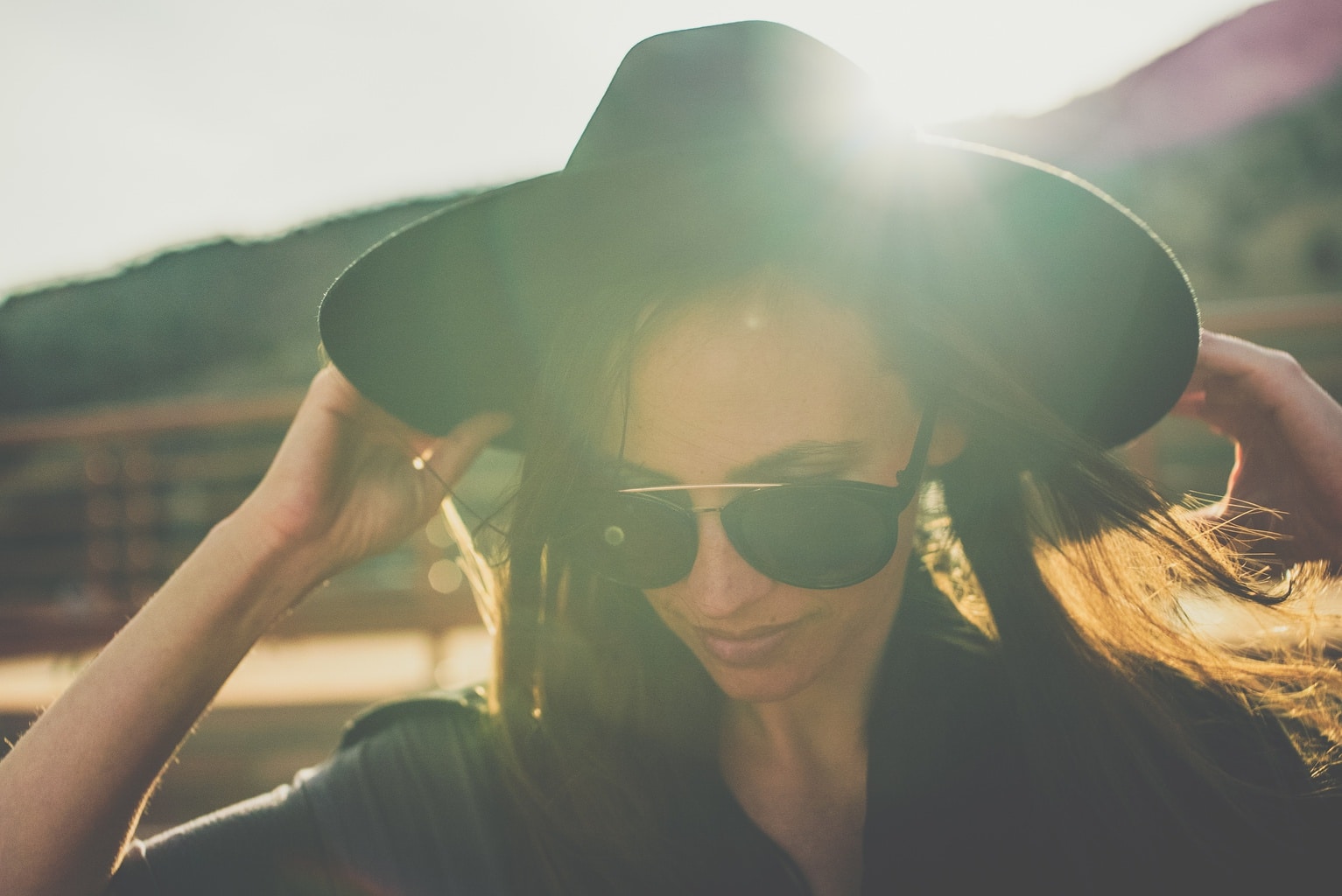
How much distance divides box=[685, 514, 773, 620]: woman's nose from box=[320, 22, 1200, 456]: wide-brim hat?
43 cm

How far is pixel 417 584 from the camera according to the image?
4520 mm

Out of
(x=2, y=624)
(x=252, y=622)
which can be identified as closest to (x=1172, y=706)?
(x=252, y=622)

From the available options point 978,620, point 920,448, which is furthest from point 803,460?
point 978,620

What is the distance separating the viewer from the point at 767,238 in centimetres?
Answer: 123

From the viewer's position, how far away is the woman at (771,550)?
3.77ft

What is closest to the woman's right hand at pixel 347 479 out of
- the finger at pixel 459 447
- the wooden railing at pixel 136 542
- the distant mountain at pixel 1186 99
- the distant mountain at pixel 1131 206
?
the finger at pixel 459 447

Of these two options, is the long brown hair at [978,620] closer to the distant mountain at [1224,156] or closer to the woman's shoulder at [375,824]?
the woman's shoulder at [375,824]

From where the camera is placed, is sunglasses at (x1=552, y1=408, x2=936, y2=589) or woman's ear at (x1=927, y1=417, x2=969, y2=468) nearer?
sunglasses at (x1=552, y1=408, x2=936, y2=589)

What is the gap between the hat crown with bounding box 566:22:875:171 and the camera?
105 centimetres

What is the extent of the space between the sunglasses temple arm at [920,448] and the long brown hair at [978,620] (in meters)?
0.04

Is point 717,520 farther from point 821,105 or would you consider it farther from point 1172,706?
point 1172,706

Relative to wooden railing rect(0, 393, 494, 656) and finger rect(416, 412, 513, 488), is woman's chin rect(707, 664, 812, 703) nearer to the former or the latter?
finger rect(416, 412, 513, 488)

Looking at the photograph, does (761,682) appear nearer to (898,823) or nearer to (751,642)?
(751,642)

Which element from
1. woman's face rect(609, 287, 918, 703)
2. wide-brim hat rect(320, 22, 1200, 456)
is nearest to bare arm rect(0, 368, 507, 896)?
wide-brim hat rect(320, 22, 1200, 456)
